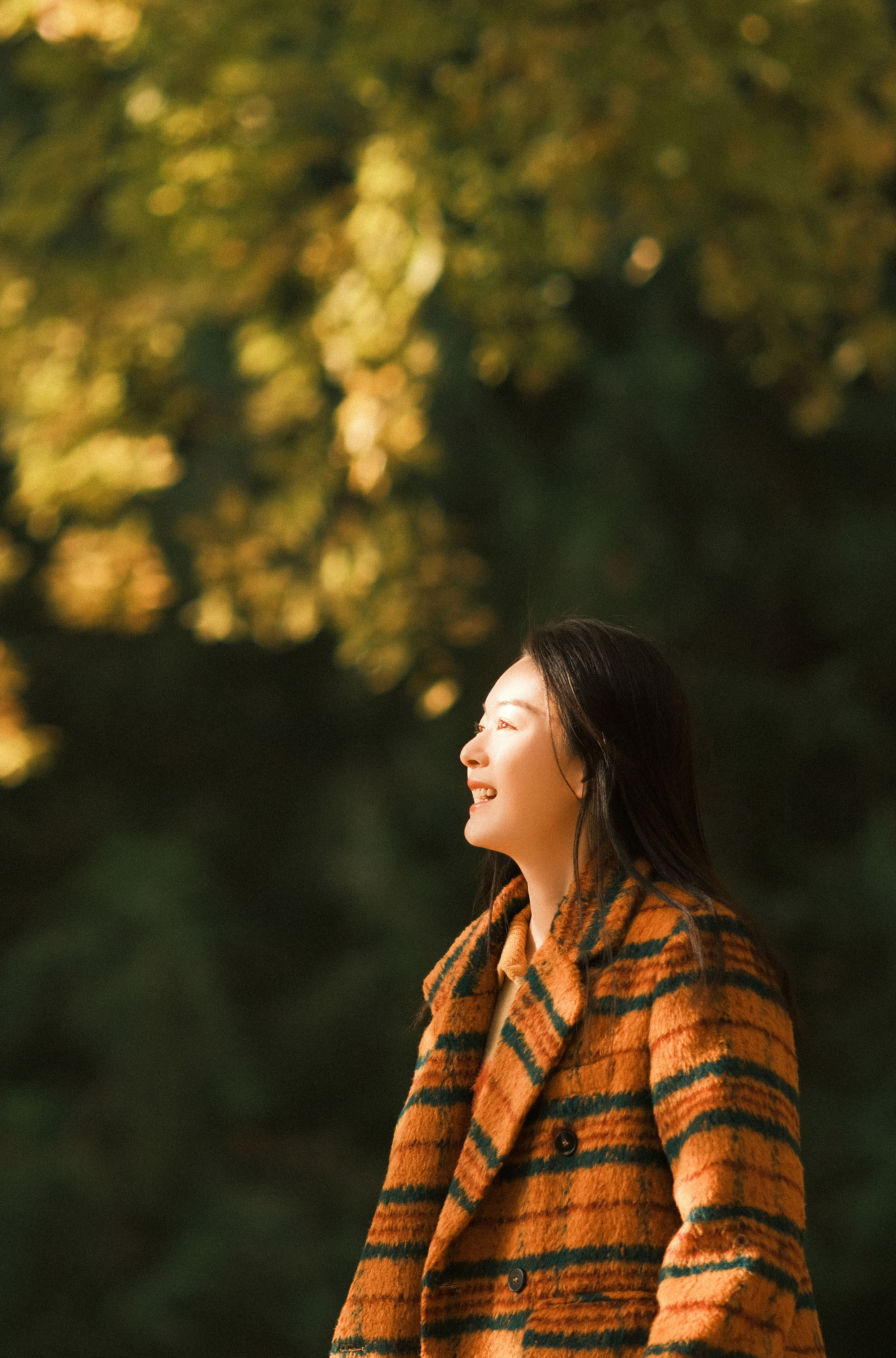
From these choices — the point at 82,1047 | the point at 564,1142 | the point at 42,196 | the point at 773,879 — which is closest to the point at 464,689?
the point at 773,879

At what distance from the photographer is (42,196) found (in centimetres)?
459

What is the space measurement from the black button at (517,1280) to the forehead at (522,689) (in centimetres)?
60

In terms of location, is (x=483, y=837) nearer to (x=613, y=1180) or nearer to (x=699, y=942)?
(x=699, y=942)

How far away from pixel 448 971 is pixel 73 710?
6.48m

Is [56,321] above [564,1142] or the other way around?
above

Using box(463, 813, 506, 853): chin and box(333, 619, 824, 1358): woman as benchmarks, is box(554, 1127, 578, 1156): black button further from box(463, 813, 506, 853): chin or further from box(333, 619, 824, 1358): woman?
box(463, 813, 506, 853): chin

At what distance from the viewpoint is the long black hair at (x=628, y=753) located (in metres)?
1.73

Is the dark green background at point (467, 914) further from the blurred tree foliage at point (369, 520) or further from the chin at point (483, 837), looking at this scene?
the chin at point (483, 837)

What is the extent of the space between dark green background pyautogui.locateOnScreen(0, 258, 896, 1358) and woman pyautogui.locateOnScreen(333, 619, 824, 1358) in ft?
11.7

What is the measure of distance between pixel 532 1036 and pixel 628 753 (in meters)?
0.34

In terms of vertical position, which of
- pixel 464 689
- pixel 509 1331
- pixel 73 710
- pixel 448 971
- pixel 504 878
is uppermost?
pixel 73 710

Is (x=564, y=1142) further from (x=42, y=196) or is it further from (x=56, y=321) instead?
(x=56, y=321)

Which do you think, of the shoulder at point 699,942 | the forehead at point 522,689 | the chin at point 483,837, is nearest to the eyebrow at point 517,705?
the forehead at point 522,689

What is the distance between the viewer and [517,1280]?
1531 millimetres
